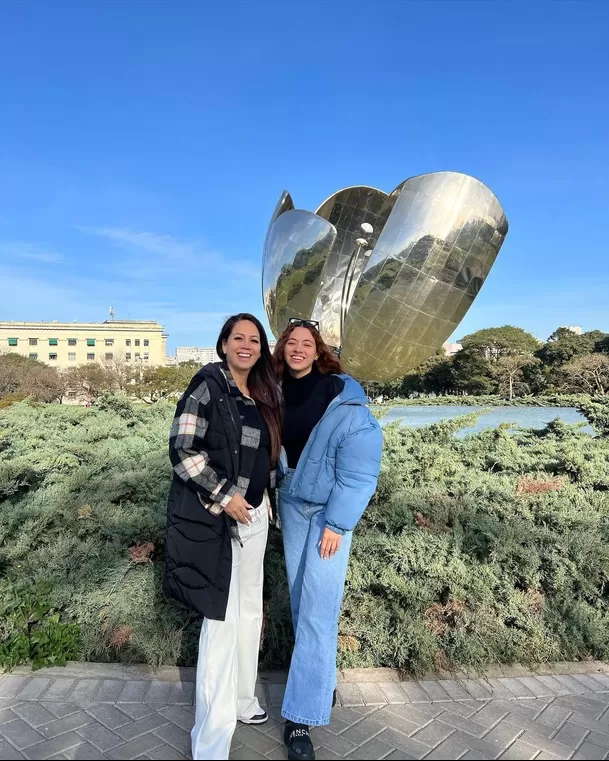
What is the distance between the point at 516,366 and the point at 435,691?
3904cm

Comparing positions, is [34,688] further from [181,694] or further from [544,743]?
[544,743]

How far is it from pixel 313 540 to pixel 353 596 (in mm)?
1223

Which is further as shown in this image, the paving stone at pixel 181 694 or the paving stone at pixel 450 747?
the paving stone at pixel 181 694

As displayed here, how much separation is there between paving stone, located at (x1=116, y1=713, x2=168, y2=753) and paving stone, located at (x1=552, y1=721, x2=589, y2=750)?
1.66m

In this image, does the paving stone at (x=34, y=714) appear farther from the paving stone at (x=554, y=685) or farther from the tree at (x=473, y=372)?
the tree at (x=473, y=372)

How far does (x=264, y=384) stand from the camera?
92.5 inches

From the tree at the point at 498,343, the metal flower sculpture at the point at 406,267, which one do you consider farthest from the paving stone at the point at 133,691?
the tree at the point at 498,343

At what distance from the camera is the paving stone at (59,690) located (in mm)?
2617

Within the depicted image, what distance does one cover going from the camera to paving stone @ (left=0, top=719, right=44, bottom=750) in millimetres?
2256

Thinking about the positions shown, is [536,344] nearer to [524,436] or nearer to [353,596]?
[524,436]

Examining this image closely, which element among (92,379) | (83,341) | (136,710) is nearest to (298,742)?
(136,710)

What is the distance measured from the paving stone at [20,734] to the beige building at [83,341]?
7398cm

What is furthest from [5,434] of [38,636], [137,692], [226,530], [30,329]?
[30,329]

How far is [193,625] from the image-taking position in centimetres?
315
